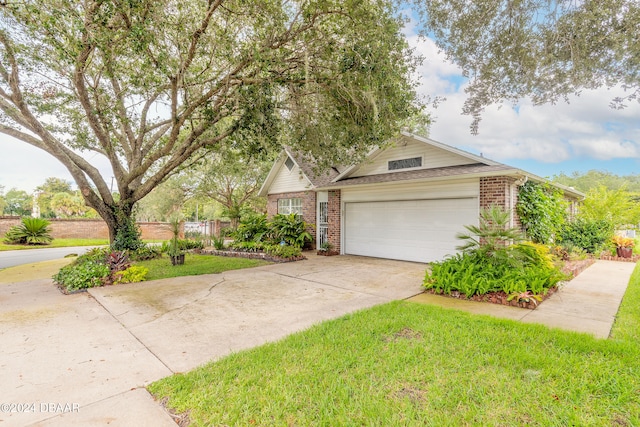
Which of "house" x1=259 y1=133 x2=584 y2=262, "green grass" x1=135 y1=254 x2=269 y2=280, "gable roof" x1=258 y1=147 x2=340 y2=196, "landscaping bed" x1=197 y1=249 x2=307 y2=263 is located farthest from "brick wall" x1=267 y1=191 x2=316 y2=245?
"green grass" x1=135 y1=254 x2=269 y2=280

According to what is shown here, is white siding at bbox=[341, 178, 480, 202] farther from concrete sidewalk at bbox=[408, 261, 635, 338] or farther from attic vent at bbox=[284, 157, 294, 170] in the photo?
attic vent at bbox=[284, 157, 294, 170]

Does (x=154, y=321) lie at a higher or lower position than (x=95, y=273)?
lower

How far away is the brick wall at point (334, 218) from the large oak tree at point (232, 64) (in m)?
3.03

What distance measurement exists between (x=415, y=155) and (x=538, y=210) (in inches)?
152

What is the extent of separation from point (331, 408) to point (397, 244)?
8327 millimetres

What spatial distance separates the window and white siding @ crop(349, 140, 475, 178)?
350cm

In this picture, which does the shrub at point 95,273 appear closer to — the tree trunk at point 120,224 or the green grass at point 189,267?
the green grass at point 189,267

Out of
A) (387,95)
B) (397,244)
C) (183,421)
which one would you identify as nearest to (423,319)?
(183,421)

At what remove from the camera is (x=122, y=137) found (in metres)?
10.3

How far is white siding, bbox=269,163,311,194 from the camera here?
13692 millimetres

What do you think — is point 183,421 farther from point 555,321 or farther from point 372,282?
point 372,282

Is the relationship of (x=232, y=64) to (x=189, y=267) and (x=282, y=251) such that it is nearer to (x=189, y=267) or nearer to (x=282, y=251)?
(x=189, y=267)

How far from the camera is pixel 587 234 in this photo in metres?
11.0

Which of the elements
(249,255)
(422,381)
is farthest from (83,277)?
(422,381)
